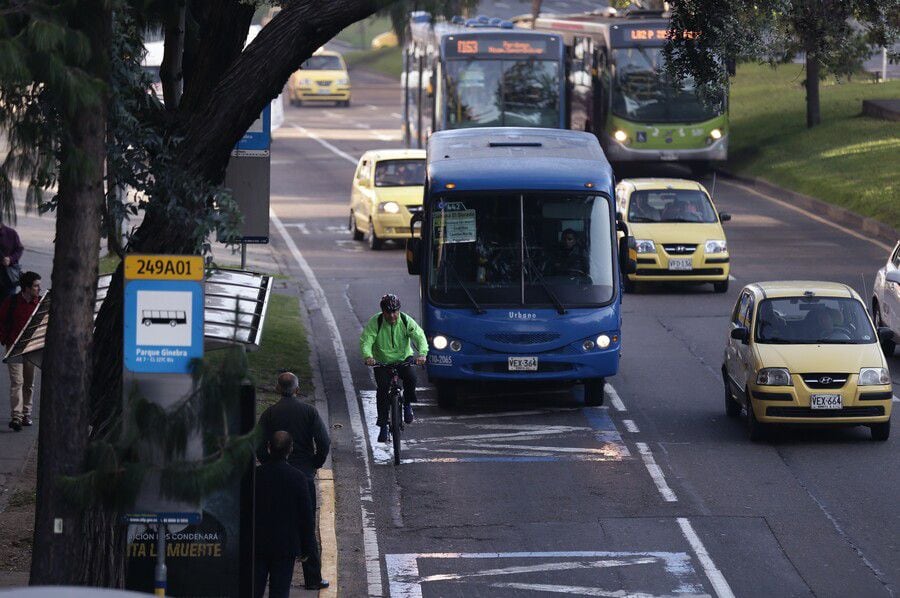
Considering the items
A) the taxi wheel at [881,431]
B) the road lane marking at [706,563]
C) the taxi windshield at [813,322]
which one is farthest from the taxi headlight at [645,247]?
the road lane marking at [706,563]

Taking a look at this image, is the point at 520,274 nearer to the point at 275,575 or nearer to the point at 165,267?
the point at 275,575

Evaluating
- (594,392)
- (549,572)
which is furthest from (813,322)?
(549,572)

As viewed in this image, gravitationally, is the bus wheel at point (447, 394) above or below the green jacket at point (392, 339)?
below

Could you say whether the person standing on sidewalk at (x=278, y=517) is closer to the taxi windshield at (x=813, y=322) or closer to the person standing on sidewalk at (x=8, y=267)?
the taxi windshield at (x=813, y=322)

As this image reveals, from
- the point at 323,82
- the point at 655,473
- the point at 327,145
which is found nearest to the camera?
the point at 655,473

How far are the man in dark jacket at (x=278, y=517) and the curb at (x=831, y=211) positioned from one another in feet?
73.1

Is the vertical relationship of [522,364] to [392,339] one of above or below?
below

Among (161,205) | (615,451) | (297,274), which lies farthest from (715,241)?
(161,205)

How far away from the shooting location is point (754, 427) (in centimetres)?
1703

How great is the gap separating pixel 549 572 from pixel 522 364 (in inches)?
228

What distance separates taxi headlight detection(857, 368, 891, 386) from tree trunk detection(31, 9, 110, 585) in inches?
361

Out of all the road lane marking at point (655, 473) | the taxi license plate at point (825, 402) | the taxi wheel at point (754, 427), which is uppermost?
the taxi license plate at point (825, 402)

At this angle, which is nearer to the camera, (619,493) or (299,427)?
(299,427)

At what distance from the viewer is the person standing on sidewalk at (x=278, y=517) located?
36.5 feet
